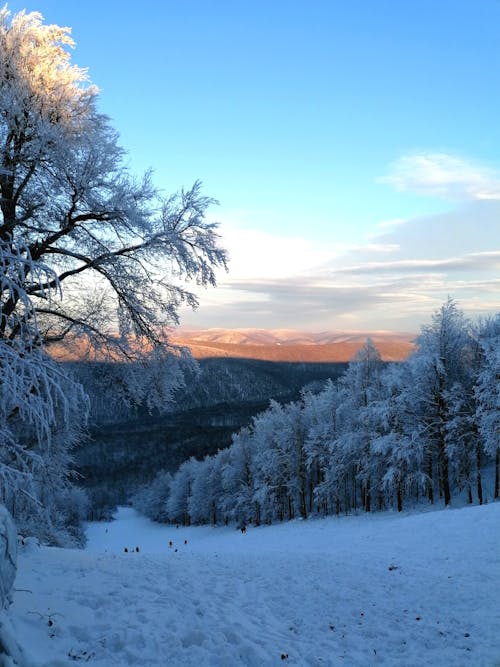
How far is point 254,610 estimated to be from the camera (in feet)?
24.5

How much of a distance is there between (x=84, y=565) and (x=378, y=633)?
496 cm

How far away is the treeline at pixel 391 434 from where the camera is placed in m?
26.3

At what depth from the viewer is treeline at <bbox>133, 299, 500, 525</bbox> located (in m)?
26.3

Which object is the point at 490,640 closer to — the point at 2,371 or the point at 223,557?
the point at 223,557

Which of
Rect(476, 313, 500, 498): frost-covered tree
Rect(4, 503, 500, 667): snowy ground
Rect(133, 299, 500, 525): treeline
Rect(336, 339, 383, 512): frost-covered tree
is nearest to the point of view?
Rect(4, 503, 500, 667): snowy ground

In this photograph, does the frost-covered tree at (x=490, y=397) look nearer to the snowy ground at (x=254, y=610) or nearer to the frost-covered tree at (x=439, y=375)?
the frost-covered tree at (x=439, y=375)

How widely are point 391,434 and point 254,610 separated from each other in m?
22.0

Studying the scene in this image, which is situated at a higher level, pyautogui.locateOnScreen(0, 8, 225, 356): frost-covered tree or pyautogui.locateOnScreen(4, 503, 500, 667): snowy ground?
pyautogui.locateOnScreen(0, 8, 225, 356): frost-covered tree

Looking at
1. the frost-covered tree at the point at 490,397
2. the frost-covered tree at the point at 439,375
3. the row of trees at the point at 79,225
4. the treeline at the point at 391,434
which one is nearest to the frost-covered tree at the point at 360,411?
the treeline at the point at 391,434

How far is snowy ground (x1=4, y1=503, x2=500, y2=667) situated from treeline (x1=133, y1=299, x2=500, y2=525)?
15222mm

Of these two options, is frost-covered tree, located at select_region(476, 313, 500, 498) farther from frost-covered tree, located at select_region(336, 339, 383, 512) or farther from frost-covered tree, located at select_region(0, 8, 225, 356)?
frost-covered tree, located at select_region(0, 8, 225, 356)

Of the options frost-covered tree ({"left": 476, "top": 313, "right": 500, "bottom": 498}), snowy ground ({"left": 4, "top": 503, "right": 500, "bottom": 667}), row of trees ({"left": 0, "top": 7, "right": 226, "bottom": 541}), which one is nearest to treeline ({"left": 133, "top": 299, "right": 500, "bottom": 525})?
frost-covered tree ({"left": 476, "top": 313, "right": 500, "bottom": 498})

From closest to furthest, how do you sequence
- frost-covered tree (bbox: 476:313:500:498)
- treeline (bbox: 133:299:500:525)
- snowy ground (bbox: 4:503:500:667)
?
snowy ground (bbox: 4:503:500:667)
frost-covered tree (bbox: 476:313:500:498)
treeline (bbox: 133:299:500:525)

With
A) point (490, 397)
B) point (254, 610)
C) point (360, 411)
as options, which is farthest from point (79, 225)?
point (360, 411)
